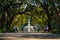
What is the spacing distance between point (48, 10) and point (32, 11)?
5.40 metres

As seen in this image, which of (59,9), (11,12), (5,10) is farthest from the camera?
(11,12)

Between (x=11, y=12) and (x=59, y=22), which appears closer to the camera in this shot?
(x=59, y=22)

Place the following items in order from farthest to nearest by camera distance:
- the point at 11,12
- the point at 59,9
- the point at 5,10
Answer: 1. the point at 11,12
2. the point at 5,10
3. the point at 59,9

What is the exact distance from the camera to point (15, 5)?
31.0 meters

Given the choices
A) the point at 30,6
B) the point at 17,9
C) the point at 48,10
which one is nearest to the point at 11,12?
the point at 17,9

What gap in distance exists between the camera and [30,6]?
31.6m

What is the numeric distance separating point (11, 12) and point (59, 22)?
27.4 feet

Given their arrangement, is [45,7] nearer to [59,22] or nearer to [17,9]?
[59,22]

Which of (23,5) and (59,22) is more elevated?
(23,5)

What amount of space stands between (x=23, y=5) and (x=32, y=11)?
2.91 metres

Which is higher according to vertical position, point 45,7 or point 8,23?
point 45,7

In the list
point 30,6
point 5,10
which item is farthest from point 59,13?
point 5,10

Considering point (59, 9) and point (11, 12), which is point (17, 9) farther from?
point (59, 9)

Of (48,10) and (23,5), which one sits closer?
(48,10)
